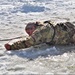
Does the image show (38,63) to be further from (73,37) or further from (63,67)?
(73,37)

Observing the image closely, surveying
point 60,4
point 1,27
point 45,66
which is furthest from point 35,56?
point 60,4

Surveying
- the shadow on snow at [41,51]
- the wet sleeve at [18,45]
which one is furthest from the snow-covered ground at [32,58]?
the wet sleeve at [18,45]

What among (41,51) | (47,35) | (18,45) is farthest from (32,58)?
(47,35)

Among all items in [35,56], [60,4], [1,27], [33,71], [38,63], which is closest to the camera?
[33,71]

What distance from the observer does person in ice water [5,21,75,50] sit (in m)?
5.00

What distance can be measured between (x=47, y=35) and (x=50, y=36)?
0.26 ft

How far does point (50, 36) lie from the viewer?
5.22 m

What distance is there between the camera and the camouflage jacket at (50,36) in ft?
16.4

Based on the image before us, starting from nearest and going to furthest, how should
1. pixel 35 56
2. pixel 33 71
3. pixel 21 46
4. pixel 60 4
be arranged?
pixel 33 71
pixel 35 56
pixel 21 46
pixel 60 4

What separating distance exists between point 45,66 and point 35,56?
593 millimetres

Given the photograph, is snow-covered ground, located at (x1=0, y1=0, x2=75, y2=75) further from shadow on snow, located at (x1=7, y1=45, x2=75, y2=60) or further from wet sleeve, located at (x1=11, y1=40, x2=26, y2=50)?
wet sleeve, located at (x1=11, y1=40, x2=26, y2=50)

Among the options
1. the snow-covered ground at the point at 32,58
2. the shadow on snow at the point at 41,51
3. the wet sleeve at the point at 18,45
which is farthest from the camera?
the wet sleeve at the point at 18,45

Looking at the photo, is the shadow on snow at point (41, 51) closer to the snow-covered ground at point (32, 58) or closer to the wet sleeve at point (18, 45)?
the snow-covered ground at point (32, 58)

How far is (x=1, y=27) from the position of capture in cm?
756
